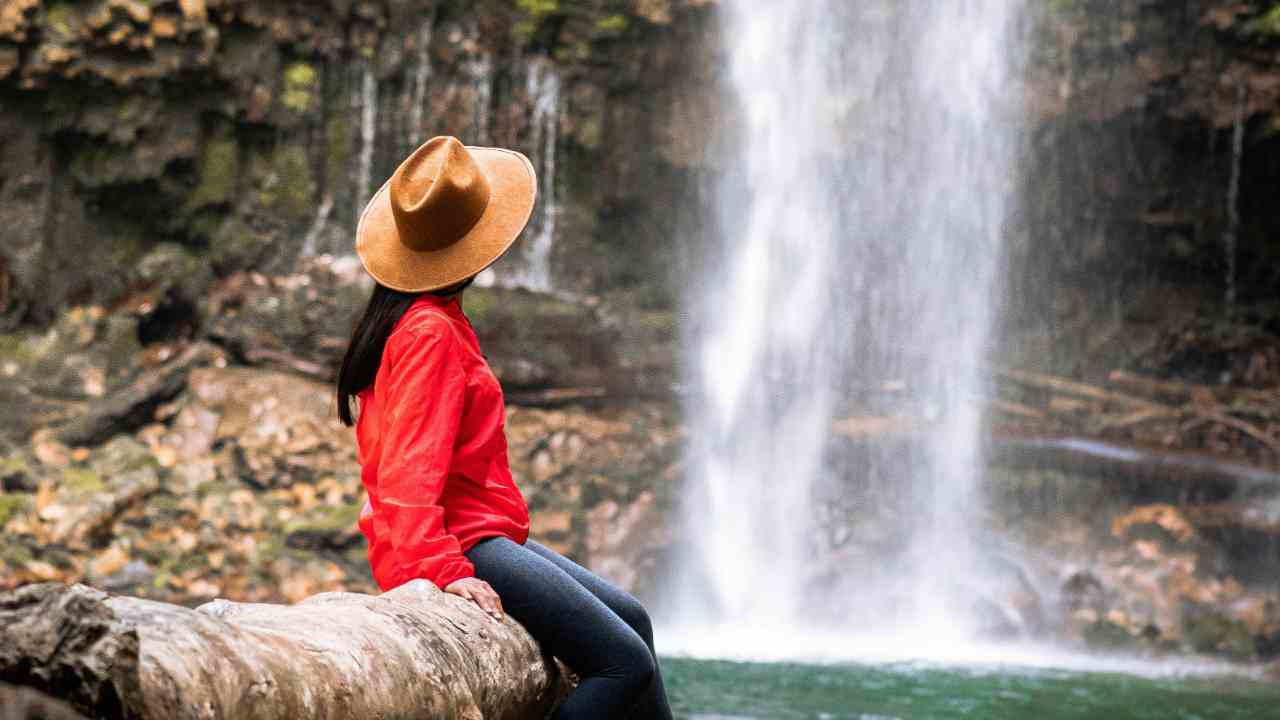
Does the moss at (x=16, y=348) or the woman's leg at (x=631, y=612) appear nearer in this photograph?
the woman's leg at (x=631, y=612)

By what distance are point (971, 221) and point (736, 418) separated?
10.4 ft

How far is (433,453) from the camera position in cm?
241

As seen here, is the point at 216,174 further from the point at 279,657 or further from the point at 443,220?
the point at 279,657

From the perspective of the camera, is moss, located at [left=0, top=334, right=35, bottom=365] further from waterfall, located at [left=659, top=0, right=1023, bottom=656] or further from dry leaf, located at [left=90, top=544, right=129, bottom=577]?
waterfall, located at [left=659, top=0, right=1023, bottom=656]

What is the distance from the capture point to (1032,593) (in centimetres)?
996

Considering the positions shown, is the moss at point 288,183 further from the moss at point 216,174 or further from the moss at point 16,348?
the moss at point 16,348

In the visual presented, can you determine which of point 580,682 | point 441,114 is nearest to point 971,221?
point 441,114

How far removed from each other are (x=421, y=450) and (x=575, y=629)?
463mm

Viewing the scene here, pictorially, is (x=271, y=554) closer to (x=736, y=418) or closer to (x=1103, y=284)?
(x=736, y=418)

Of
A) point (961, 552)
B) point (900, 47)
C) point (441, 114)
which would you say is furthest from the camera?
point (900, 47)

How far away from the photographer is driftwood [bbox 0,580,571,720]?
1.36m

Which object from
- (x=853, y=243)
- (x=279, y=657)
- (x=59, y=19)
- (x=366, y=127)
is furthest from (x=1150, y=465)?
(x=279, y=657)

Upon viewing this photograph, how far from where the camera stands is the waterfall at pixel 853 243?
11.9 meters

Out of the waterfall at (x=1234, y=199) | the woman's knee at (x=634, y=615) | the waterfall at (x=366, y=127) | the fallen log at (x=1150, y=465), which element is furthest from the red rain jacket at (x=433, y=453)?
the waterfall at (x=1234, y=199)
